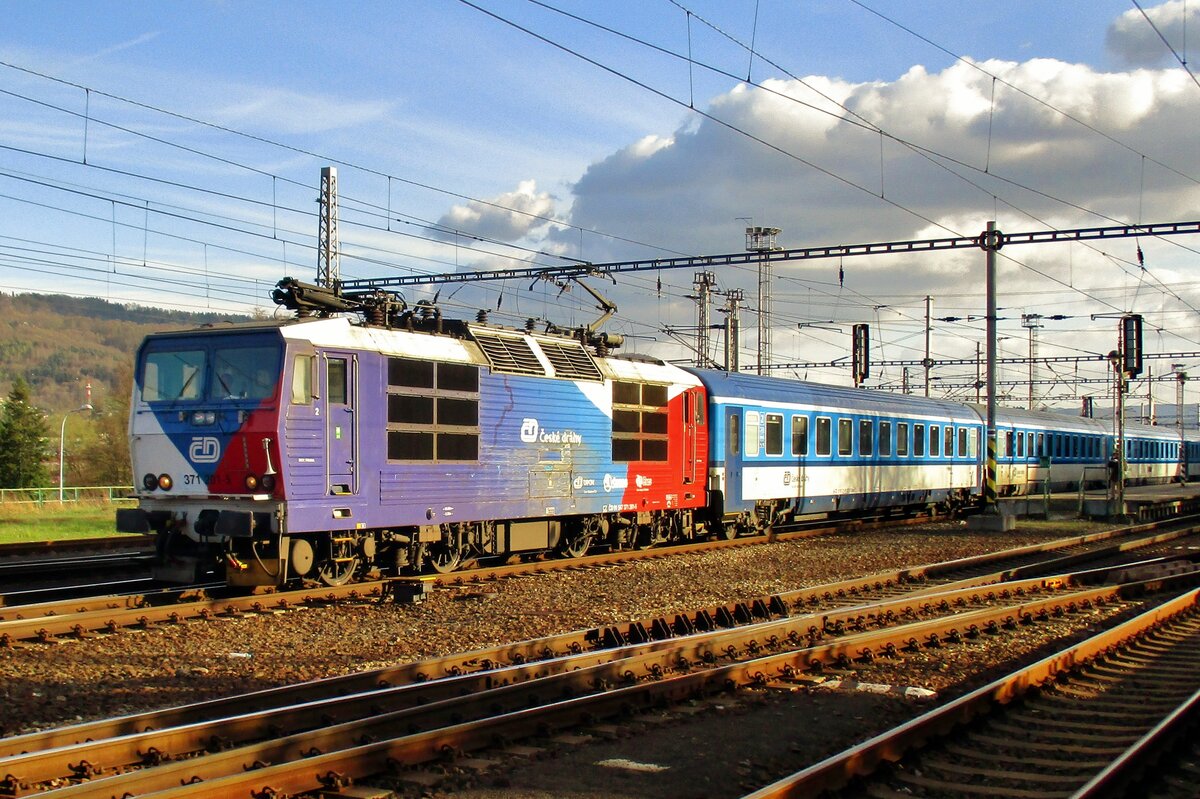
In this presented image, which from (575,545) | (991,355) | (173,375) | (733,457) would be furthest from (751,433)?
(173,375)

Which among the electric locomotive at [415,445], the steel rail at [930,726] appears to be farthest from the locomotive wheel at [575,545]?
the steel rail at [930,726]

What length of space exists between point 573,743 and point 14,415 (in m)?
63.7

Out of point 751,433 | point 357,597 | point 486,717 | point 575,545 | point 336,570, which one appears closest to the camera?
point 486,717

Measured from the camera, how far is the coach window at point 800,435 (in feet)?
86.0

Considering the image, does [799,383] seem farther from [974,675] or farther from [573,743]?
[573,743]

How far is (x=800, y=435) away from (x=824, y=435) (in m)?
1.30

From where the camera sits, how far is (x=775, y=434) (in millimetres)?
25422

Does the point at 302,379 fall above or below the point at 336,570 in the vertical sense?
above

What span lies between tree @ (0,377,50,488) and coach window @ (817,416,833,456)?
4961cm

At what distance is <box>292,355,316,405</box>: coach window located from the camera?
13.6m

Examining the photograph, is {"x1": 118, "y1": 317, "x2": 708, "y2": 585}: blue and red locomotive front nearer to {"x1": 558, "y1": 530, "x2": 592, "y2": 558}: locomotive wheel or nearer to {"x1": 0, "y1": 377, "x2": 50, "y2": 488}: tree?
{"x1": 558, "y1": 530, "x2": 592, "y2": 558}: locomotive wheel

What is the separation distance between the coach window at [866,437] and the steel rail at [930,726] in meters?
17.0

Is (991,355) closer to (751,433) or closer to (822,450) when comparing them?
(822,450)

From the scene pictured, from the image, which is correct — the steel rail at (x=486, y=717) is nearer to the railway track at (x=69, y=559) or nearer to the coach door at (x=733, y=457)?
the railway track at (x=69, y=559)
